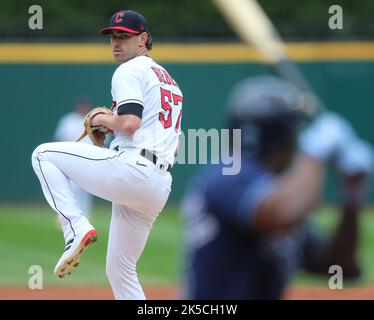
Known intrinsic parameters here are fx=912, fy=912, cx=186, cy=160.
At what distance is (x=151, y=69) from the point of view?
5.68 metres

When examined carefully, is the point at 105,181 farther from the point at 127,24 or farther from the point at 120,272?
the point at 127,24

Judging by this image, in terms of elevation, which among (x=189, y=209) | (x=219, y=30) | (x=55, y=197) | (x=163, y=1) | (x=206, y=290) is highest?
(x=163, y=1)

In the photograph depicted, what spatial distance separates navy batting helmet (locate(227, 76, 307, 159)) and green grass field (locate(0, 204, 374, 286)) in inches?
205

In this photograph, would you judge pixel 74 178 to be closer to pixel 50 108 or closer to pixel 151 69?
pixel 151 69

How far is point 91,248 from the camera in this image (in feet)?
41.1

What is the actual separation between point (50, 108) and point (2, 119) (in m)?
0.87

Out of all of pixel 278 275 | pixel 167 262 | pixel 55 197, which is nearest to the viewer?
pixel 278 275

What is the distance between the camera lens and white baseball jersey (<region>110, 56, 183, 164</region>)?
5523 mm

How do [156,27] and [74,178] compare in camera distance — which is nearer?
[74,178]

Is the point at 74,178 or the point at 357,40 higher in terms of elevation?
the point at 357,40

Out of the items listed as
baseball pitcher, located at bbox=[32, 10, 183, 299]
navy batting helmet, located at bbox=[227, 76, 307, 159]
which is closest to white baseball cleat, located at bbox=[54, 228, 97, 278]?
baseball pitcher, located at bbox=[32, 10, 183, 299]

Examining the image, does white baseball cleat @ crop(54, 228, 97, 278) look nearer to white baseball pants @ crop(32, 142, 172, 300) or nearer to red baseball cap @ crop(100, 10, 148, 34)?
white baseball pants @ crop(32, 142, 172, 300)
